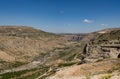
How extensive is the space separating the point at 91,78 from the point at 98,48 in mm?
61190

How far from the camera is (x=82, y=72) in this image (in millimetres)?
35312

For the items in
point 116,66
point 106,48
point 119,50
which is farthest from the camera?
point 106,48

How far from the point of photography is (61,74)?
124ft

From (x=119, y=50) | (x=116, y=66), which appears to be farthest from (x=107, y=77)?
(x=119, y=50)

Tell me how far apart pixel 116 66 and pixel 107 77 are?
678 centimetres

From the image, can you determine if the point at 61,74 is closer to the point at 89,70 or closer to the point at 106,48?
the point at 89,70

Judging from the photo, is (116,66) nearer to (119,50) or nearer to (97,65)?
(97,65)

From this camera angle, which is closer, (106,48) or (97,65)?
(97,65)

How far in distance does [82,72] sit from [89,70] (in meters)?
1.22

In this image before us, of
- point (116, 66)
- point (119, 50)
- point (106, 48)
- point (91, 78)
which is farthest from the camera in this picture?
point (106, 48)

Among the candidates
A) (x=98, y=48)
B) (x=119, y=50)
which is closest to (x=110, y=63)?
(x=119, y=50)

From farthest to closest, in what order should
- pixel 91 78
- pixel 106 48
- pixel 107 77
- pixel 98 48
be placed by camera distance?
pixel 98 48, pixel 106 48, pixel 91 78, pixel 107 77

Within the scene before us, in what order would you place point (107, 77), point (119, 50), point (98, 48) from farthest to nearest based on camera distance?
point (98, 48) → point (119, 50) → point (107, 77)

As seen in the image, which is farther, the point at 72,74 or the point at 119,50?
the point at 119,50
